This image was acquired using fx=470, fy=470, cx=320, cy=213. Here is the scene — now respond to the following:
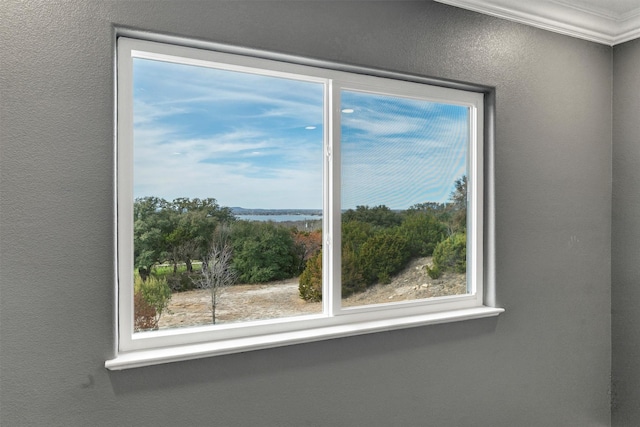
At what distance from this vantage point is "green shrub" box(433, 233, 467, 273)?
262cm

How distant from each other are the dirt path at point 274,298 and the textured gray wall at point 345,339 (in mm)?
190

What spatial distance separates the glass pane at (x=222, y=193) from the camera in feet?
6.36

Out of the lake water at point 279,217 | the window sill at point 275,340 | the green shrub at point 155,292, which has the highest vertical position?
the lake water at point 279,217

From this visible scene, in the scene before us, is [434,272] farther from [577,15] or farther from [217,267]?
[577,15]

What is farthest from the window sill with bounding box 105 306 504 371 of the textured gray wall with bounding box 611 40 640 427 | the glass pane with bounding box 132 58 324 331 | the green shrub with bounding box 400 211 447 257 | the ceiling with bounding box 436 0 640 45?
the ceiling with bounding box 436 0 640 45

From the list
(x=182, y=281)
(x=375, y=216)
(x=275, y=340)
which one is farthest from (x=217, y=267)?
(x=375, y=216)

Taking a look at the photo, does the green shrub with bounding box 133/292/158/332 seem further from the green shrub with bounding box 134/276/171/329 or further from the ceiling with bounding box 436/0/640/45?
the ceiling with bounding box 436/0/640/45

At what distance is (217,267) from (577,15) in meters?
2.54

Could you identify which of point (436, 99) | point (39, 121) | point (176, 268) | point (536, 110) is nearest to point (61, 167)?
point (39, 121)

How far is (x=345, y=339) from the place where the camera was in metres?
2.23

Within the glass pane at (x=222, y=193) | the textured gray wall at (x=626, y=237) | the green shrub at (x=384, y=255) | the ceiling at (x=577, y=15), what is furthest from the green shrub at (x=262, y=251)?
the textured gray wall at (x=626, y=237)

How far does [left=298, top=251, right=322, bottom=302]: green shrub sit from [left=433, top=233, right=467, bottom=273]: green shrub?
0.72 m

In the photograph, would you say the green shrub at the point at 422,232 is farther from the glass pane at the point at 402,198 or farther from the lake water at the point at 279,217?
the lake water at the point at 279,217

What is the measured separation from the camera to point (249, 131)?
6.96ft
